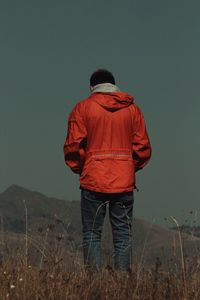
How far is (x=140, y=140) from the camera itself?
25.7 feet

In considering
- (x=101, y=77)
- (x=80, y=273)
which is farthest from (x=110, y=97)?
(x=80, y=273)

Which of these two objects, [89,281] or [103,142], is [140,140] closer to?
[103,142]

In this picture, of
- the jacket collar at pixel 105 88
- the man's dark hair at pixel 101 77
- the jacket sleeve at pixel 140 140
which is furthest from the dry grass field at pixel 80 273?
the man's dark hair at pixel 101 77

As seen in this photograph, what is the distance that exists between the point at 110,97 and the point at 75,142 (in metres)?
0.68

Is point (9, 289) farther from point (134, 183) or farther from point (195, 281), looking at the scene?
point (134, 183)

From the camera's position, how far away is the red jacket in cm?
748

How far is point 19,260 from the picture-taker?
6895mm

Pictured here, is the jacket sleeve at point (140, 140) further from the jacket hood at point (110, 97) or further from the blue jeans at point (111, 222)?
the blue jeans at point (111, 222)

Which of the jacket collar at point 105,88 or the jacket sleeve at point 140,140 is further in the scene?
the jacket sleeve at point 140,140

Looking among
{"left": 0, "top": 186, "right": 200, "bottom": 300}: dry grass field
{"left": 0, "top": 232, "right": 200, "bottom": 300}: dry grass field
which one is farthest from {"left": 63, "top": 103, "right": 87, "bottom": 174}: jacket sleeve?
{"left": 0, "top": 232, "right": 200, "bottom": 300}: dry grass field

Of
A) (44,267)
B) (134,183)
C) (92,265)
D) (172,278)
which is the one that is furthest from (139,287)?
(134,183)

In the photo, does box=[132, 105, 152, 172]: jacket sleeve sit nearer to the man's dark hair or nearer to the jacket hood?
the jacket hood

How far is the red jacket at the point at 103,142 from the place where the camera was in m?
7.48

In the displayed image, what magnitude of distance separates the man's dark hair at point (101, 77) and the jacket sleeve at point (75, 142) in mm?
374
